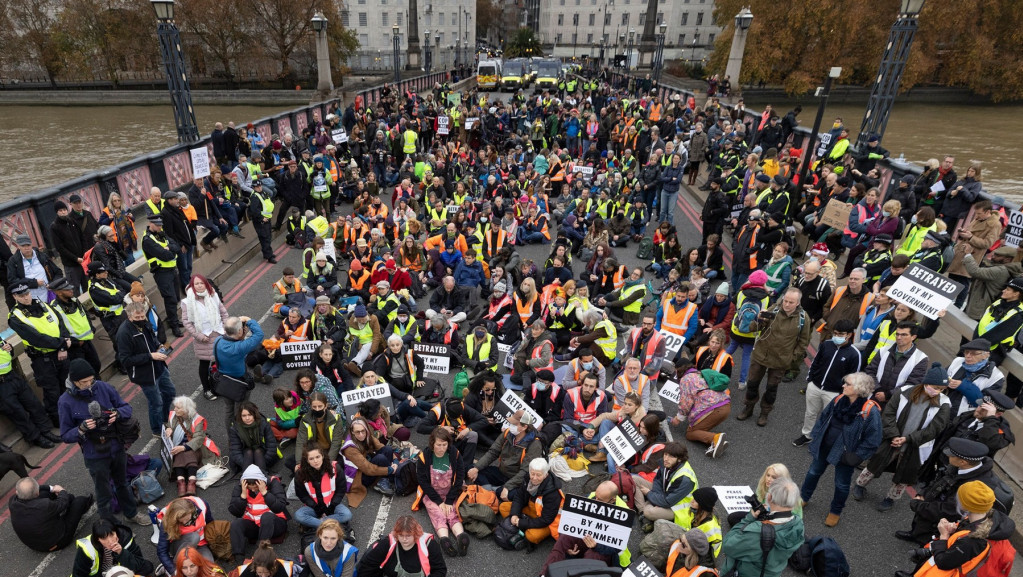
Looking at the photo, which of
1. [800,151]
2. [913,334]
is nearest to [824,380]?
[913,334]

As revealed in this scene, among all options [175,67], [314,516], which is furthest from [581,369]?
[175,67]

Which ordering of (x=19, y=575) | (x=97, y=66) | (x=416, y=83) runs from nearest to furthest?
(x=19, y=575) < (x=416, y=83) < (x=97, y=66)

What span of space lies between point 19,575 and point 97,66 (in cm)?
5447

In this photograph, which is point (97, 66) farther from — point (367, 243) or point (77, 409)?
point (77, 409)

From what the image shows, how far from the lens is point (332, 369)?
7.87 metres

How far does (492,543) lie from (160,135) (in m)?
36.4

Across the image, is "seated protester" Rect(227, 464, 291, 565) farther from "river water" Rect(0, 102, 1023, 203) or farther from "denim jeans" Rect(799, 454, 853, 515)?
"river water" Rect(0, 102, 1023, 203)

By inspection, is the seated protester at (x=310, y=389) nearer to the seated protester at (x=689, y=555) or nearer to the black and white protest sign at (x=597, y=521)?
the black and white protest sign at (x=597, y=521)

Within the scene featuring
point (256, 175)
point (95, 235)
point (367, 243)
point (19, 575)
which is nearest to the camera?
point (19, 575)

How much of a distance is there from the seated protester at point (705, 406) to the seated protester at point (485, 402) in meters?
2.54

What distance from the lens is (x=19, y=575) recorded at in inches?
A: 219

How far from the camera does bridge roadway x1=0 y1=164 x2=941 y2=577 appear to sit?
580 centimetres

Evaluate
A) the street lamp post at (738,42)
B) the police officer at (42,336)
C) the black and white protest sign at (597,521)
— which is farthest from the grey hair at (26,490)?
the street lamp post at (738,42)

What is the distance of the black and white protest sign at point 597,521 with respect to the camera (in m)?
A: 5.00
